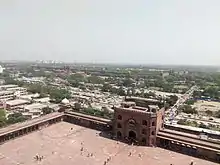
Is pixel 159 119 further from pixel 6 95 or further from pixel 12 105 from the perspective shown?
pixel 6 95

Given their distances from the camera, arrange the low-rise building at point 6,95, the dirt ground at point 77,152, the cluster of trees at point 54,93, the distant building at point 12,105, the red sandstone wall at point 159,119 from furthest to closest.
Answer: the cluster of trees at point 54,93 < the low-rise building at point 6,95 < the distant building at point 12,105 < the red sandstone wall at point 159,119 < the dirt ground at point 77,152

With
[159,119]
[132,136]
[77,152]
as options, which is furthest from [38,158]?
[159,119]

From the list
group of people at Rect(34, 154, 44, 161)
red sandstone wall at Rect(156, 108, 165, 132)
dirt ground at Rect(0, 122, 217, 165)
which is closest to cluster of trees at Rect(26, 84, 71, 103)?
dirt ground at Rect(0, 122, 217, 165)

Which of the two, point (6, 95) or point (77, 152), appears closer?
point (77, 152)

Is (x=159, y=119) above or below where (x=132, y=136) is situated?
above

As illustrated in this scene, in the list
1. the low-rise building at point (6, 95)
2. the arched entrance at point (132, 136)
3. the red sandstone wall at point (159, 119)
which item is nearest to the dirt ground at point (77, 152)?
the arched entrance at point (132, 136)

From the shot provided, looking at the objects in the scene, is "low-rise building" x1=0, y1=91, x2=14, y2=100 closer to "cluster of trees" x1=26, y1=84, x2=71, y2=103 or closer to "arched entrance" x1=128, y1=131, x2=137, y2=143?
"cluster of trees" x1=26, y1=84, x2=71, y2=103

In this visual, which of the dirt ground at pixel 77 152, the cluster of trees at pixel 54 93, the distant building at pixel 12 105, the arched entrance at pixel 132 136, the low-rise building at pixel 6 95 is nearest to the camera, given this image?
the dirt ground at pixel 77 152

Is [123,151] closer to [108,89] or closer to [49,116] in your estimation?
[49,116]

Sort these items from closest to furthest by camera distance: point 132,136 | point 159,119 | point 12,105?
point 159,119
point 132,136
point 12,105

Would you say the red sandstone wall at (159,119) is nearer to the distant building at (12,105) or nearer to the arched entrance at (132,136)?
the arched entrance at (132,136)
